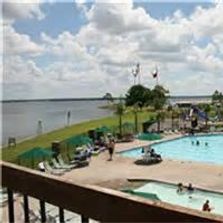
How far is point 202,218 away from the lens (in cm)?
148

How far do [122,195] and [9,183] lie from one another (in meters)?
0.93

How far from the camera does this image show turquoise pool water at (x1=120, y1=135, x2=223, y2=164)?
94.0 feet

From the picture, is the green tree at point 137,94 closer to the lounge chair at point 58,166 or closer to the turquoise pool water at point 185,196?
the lounge chair at point 58,166

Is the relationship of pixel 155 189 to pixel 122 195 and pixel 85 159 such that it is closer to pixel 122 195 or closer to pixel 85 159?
pixel 85 159

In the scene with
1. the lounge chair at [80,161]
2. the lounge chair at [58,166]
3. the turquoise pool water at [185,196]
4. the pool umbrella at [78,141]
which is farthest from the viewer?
the pool umbrella at [78,141]

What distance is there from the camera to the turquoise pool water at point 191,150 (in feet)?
94.0

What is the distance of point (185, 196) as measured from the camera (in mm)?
17250

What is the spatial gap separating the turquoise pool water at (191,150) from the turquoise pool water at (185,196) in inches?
322

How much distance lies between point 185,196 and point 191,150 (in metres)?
14.8

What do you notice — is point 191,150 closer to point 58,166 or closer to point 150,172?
point 150,172

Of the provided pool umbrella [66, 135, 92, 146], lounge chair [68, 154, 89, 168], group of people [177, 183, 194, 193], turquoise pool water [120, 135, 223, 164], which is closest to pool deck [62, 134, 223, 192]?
lounge chair [68, 154, 89, 168]

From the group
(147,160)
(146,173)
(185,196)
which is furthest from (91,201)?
(147,160)

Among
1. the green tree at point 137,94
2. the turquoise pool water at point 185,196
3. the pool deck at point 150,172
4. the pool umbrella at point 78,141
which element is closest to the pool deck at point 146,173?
the pool deck at point 150,172

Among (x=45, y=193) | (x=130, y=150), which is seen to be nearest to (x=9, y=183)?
(x=45, y=193)
